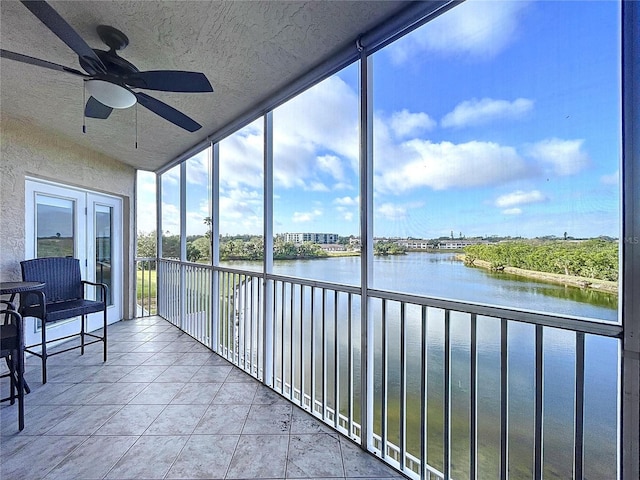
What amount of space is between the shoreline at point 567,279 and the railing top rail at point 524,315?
12cm

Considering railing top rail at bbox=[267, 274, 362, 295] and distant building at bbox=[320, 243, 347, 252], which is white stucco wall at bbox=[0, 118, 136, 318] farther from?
distant building at bbox=[320, 243, 347, 252]

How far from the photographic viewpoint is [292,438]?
6.00ft

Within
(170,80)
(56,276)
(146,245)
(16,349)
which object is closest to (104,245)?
(146,245)

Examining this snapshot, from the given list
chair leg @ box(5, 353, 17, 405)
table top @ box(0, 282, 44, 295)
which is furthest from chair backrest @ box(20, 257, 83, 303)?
chair leg @ box(5, 353, 17, 405)

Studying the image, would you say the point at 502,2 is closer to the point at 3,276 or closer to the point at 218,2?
the point at 218,2

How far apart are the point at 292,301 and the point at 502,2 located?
2146 millimetres

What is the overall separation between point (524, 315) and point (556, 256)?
0.26m

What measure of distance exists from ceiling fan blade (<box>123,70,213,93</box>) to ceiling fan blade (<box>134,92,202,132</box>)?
0.11 m

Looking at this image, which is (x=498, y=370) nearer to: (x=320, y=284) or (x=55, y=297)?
(x=320, y=284)

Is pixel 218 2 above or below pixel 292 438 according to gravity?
above

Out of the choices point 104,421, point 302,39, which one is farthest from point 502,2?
point 104,421

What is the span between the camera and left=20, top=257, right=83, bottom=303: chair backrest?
9.44 ft

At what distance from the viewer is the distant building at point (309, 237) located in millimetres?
2133

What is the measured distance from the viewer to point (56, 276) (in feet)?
10.2
